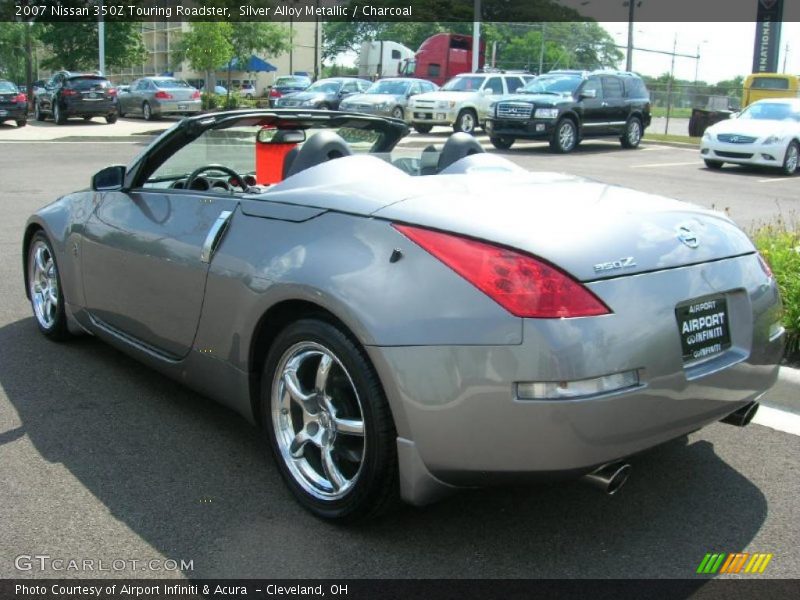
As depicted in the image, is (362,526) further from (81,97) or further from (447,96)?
(81,97)

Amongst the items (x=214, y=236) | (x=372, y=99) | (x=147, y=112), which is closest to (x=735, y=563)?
(x=214, y=236)

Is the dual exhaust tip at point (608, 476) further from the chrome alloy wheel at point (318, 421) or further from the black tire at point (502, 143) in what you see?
the black tire at point (502, 143)

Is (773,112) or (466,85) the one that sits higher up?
(466,85)

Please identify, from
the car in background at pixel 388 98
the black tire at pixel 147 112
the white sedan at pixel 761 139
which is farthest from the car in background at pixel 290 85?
the white sedan at pixel 761 139

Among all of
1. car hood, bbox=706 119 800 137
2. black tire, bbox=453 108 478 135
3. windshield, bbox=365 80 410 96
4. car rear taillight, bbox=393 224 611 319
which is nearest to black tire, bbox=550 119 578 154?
car hood, bbox=706 119 800 137

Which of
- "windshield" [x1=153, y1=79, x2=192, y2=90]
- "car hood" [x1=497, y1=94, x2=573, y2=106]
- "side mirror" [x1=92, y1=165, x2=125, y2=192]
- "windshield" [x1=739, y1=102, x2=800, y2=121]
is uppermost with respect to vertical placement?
"windshield" [x1=153, y1=79, x2=192, y2=90]

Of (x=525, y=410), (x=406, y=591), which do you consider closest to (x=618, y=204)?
(x=525, y=410)

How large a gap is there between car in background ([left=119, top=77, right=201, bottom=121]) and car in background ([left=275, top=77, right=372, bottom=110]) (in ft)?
10.0

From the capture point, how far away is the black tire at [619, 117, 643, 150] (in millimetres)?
23183

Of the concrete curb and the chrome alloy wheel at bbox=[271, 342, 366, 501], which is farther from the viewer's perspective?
the concrete curb

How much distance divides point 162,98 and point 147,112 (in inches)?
50.2

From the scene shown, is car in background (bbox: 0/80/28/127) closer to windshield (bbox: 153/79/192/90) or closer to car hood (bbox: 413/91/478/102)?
windshield (bbox: 153/79/192/90)

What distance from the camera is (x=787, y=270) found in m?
5.41

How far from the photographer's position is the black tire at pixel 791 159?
1734 centimetres
